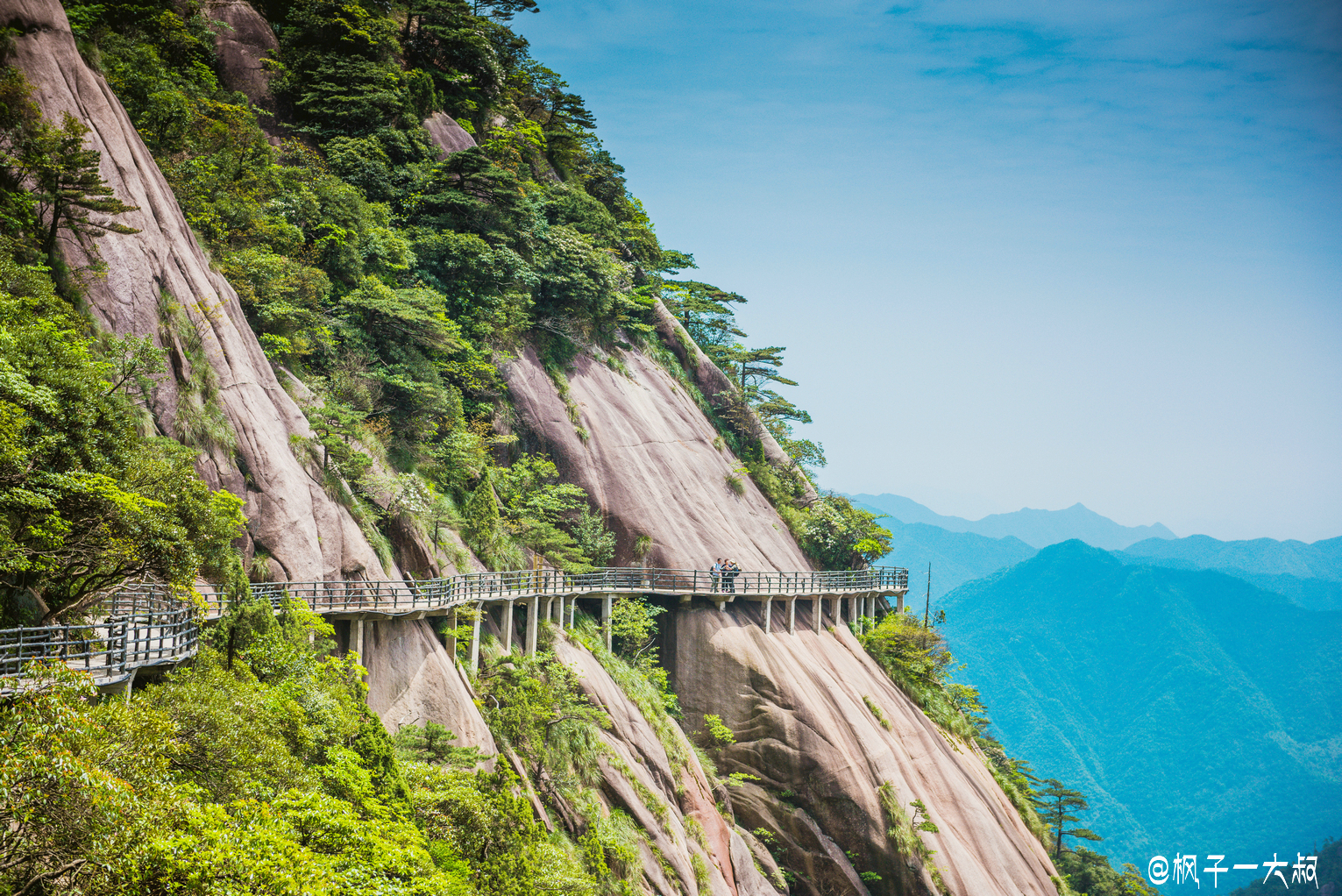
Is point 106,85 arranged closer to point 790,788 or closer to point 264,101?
point 264,101

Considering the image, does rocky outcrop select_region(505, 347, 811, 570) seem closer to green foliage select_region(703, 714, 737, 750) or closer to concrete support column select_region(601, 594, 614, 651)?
concrete support column select_region(601, 594, 614, 651)

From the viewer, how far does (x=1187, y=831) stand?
18688cm

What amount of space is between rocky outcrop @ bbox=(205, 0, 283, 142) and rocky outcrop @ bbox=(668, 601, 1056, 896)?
1222 inches

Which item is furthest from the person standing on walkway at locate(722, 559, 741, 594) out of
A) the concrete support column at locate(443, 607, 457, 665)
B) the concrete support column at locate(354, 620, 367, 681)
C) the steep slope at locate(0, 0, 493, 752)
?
the concrete support column at locate(354, 620, 367, 681)

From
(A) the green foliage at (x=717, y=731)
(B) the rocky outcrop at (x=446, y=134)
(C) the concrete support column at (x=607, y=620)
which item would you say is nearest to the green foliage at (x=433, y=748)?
(C) the concrete support column at (x=607, y=620)

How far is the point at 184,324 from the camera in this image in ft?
79.8

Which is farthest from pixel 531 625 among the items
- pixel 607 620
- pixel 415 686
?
pixel 415 686

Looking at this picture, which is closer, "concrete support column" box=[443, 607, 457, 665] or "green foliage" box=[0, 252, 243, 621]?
"green foliage" box=[0, 252, 243, 621]

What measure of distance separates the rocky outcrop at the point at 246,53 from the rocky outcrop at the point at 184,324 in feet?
56.5

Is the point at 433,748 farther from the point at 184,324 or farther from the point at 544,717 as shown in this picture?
the point at 184,324

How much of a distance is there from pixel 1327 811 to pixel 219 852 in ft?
766

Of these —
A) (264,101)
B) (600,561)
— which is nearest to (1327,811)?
(600,561)

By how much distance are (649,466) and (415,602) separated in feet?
61.1

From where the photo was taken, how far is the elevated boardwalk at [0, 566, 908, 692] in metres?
14.3
